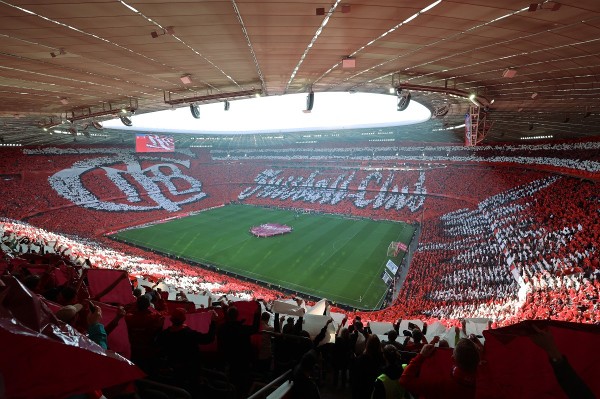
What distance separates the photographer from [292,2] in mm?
5227

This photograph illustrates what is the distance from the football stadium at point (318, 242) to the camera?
2.51m

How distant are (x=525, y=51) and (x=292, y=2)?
585 cm

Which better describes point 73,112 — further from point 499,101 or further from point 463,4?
point 499,101

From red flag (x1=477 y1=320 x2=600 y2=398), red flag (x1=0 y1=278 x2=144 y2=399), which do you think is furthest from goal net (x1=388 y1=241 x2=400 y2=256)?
red flag (x1=0 y1=278 x2=144 y2=399)

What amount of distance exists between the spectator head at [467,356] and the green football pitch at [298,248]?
57.0 ft

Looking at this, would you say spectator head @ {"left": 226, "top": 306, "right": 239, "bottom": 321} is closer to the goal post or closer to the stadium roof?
the stadium roof

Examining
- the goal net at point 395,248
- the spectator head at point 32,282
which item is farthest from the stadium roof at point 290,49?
the goal net at point 395,248

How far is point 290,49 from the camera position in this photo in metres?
7.86

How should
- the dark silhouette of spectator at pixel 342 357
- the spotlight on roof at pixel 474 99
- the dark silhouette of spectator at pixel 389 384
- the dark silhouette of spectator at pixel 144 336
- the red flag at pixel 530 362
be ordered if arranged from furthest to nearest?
the spotlight on roof at pixel 474 99 → the dark silhouette of spectator at pixel 342 357 → the dark silhouette of spectator at pixel 144 336 → the dark silhouette of spectator at pixel 389 384 → the red flag at pixel 530 362

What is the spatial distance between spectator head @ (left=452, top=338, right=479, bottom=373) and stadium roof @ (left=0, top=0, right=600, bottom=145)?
499cm

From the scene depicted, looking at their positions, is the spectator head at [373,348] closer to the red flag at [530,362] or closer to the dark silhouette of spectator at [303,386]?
the dark silhouette of spectator at [303,386]

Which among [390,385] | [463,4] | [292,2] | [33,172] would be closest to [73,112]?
[292,2]

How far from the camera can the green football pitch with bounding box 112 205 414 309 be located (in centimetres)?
2225

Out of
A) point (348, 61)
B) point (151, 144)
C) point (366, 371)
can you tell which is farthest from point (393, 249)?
point (366, 371)
